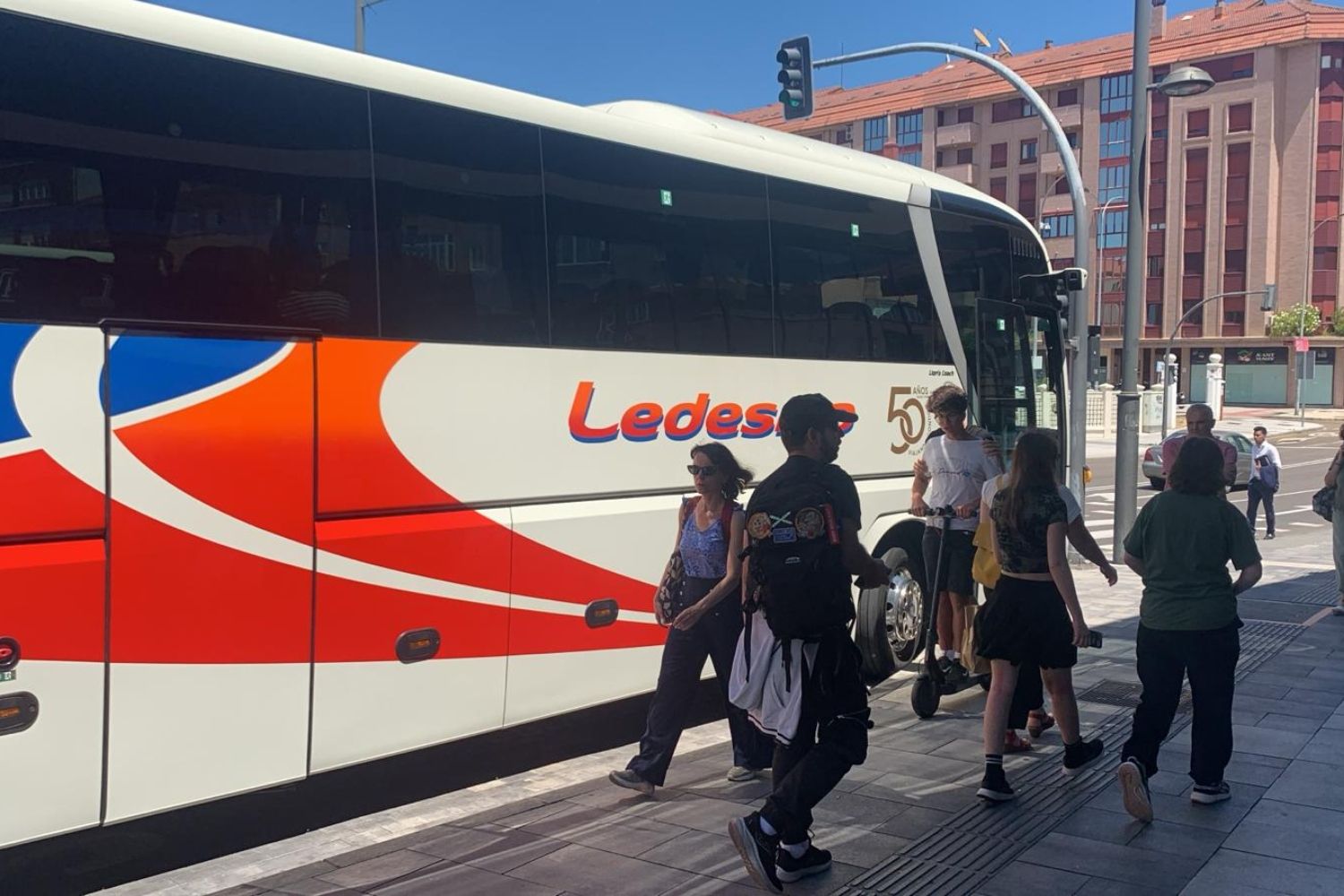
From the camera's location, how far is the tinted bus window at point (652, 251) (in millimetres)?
A: 6148

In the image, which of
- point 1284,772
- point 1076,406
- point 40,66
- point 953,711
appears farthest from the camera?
point 1076,406

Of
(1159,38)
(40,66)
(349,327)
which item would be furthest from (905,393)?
(1159,38)

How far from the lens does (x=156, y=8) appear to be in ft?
15.1

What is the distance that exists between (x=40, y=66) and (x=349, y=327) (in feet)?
4.97

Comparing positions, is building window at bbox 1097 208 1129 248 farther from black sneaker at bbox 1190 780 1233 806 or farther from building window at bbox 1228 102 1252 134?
black sneaker at bbox 1190 780 1233 806

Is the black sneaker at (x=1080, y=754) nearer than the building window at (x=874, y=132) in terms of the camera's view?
Yes

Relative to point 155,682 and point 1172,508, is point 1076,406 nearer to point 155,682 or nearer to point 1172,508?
point 1172,508

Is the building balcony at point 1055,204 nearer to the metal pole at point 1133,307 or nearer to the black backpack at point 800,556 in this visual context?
the metal pole at point 1133,307

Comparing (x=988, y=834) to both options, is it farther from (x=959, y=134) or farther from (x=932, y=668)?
(x=959, y=134)

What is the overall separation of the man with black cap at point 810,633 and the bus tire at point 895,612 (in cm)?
340

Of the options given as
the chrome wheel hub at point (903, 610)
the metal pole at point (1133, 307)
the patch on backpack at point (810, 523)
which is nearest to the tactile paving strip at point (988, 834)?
the patch on backpack at point (810, 523)

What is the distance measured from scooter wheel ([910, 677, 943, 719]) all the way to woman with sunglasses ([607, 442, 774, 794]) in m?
1.61

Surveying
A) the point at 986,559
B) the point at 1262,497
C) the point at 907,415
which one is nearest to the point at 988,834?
the point at 986,559

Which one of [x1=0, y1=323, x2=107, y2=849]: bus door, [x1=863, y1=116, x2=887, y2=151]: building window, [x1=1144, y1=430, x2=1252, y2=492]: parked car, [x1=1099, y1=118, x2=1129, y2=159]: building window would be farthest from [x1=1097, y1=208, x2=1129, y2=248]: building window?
[x1=0, y1=323, x2=107, y2=849]: bus door
